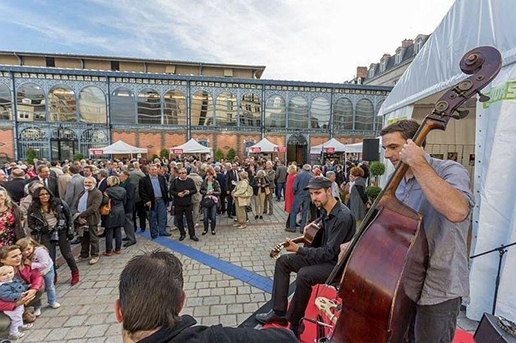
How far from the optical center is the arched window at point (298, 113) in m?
26.3

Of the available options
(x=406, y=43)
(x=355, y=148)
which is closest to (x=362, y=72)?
(x=406, y=43)

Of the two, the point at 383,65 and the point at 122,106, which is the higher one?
the point at 383,65

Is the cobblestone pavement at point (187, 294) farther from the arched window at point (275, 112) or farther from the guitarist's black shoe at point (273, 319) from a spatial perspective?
the arched window at point (275, 112)

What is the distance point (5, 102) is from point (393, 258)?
31127mm

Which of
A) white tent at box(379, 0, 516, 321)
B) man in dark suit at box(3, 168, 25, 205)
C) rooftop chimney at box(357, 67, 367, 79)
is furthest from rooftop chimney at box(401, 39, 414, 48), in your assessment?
man in dark suit at box(3, 168, 25, 205)

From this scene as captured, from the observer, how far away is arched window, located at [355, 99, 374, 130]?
27.2 metres

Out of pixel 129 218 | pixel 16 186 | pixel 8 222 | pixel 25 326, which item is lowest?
pixel 25 326

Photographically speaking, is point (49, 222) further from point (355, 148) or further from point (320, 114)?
point (320, 114)

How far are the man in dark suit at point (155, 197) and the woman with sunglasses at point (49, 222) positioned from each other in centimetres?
212

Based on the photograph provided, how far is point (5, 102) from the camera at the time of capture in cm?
2175

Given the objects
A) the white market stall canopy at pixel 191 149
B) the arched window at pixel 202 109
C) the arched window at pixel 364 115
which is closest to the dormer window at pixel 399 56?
the arched window at pixel 364 115

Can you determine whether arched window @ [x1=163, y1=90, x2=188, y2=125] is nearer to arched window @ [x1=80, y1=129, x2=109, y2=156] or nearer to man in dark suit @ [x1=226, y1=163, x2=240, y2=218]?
arched window @ [x1=80, y1=129, x2=109, y2=156]

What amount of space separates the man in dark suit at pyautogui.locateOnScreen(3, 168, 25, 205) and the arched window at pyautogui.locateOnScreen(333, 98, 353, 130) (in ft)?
85.0

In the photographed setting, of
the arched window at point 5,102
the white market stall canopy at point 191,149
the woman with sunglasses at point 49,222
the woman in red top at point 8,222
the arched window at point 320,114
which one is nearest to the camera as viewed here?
the woman in red top at point 8,222
